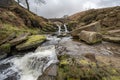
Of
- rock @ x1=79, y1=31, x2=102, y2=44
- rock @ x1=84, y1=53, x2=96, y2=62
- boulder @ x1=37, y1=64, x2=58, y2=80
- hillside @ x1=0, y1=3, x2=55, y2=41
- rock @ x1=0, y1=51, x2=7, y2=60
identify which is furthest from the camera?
hillside @ x1=0, y1=3, x2=55, y2=41

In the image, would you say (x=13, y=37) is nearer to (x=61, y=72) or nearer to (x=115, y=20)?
(x=61, y=72)

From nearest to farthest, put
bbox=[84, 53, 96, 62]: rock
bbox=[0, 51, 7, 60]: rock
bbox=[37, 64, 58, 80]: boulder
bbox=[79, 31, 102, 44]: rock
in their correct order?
1. bbox=[37, 64, 58, 80]: boulder
2. bbox=[84, 53, 96, 62]: rock
3. bbox=[0, 51, 7, 60]: rock
4. bbox=[79, 31, 102, 44]: rock

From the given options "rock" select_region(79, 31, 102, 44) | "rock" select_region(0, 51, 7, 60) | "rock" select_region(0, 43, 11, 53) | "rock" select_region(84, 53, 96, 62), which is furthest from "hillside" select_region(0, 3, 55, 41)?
"rock" select_region(84, 53, 96, 62)

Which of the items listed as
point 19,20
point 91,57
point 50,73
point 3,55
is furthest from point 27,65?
point 19,20

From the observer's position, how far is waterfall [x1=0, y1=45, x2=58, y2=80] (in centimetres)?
901

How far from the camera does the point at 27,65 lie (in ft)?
32.9

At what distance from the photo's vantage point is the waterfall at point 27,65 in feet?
29.6

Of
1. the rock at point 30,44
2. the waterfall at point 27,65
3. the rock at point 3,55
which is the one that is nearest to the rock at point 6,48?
the rock at point 3,55

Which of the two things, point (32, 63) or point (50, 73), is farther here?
point (32, 63)

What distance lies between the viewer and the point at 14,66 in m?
10.4

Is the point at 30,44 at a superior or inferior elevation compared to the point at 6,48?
superior

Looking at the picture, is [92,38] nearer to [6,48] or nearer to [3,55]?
[6,48]

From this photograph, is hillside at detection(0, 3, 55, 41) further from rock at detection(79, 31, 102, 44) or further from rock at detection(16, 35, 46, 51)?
rock at detection(79, 31, 102, 44)

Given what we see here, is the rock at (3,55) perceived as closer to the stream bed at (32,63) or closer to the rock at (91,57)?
the stream bed at (32,63)
